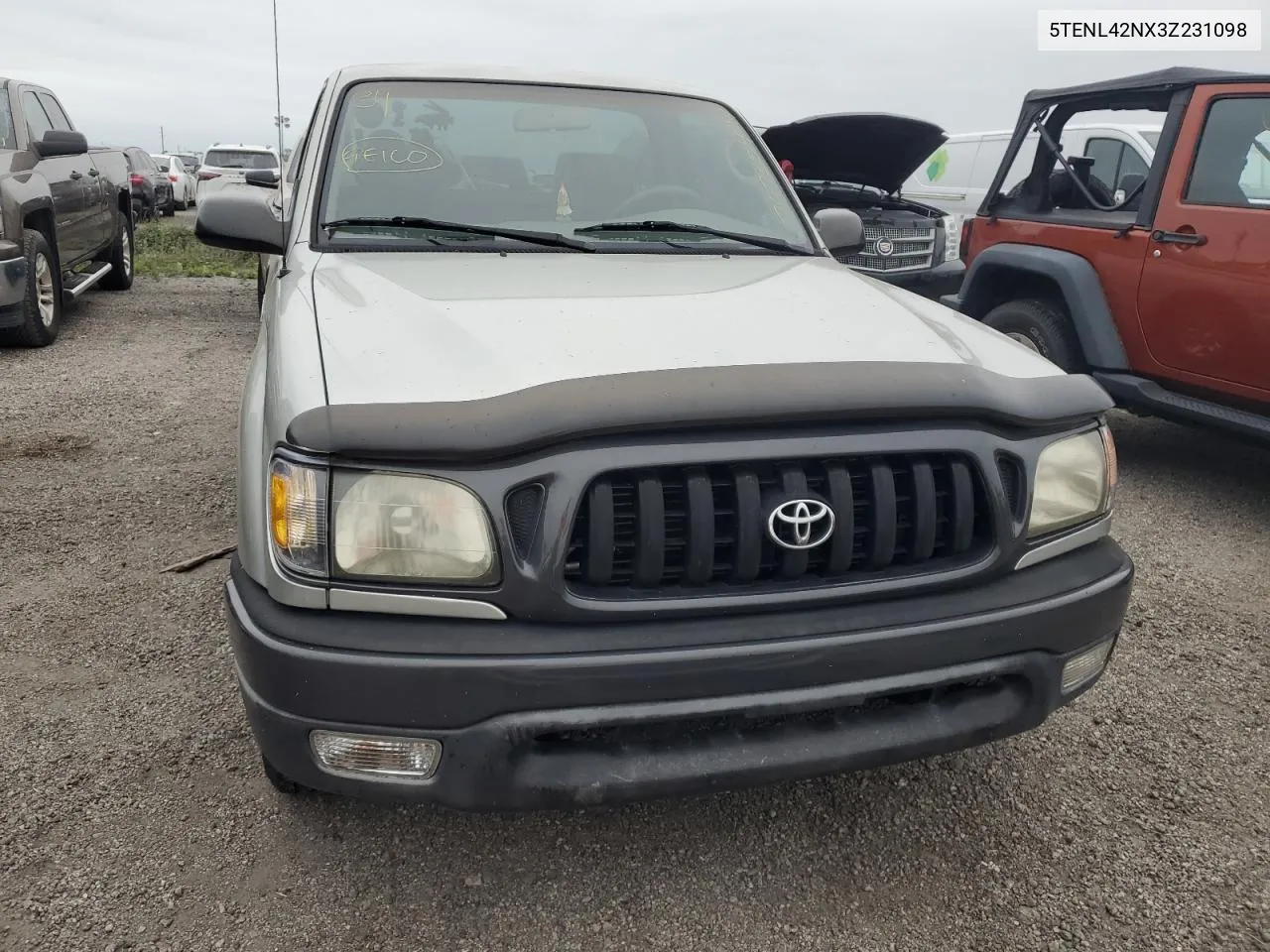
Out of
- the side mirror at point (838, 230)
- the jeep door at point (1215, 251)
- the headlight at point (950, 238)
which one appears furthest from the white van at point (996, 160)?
the side mirror at point (838, 230)

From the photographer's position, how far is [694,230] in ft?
9.49

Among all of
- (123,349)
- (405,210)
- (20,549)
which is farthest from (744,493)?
(123,349)

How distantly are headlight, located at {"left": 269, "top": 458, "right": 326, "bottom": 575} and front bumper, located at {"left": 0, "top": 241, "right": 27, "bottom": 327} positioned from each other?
18.7 feet

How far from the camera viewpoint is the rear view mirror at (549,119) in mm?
3062

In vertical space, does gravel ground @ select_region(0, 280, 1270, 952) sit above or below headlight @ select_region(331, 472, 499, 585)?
below

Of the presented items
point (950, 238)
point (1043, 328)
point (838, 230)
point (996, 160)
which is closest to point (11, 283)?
point (838, 230)

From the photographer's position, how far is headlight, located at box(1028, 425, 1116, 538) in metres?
1.91

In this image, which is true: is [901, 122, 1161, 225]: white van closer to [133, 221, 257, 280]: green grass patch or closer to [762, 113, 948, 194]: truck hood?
[762, 113, 948, 194]: truck hood

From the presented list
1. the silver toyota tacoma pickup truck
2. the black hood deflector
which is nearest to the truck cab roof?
the silver toyota tacoma pickup truck

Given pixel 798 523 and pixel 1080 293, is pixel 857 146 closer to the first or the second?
pixel 1080 293

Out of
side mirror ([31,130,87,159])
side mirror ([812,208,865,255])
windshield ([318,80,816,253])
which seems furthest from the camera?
side mirror ([31,130,87,159])

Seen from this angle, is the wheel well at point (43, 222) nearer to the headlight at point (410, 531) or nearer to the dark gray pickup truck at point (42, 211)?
the dark gray pickup truck at point (42, 211)

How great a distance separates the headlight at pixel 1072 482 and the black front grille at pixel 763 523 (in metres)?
0.16

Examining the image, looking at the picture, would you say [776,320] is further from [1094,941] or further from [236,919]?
[236,919]
